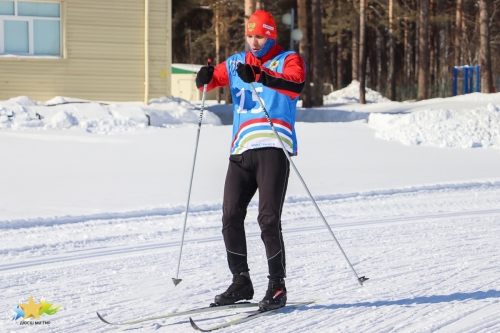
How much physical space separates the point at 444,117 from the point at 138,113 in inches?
258

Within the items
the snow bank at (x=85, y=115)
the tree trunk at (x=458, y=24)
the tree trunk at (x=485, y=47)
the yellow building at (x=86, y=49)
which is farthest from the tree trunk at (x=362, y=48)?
the snow bank at (x=85, y=115)

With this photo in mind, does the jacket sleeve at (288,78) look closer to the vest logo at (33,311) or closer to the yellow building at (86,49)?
the vest logo at (33,311)

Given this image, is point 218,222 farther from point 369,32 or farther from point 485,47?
point 369,32

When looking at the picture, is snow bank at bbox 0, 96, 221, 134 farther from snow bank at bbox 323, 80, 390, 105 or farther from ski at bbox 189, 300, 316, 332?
snow bank at bbox 323, 80, 390, 105

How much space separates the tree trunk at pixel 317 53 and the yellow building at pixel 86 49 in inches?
547

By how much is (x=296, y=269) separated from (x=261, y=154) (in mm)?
1711

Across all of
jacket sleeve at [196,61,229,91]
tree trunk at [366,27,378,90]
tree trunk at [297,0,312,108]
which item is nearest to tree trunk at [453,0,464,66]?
tree trunk at [366,27,378,90]

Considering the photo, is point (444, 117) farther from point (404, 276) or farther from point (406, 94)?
point (406, 94)

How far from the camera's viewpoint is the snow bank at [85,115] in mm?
16312

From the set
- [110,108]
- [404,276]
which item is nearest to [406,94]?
[110,108]

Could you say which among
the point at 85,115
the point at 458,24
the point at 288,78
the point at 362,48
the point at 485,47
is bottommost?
the point at 85,115

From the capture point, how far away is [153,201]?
382 inches

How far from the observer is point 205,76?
5.18 m

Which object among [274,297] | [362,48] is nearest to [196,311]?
[274,297]
